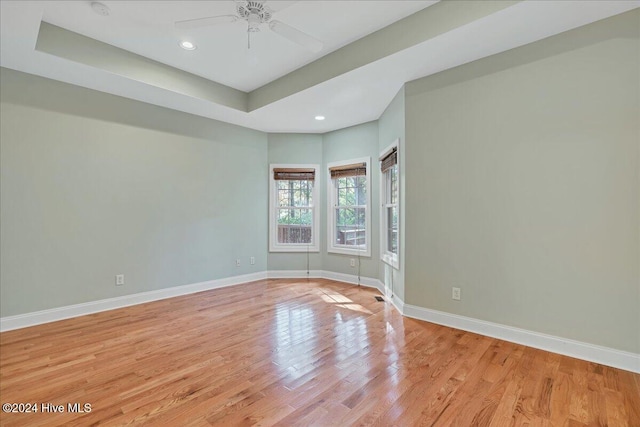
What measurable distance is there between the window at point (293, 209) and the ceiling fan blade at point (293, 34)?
3.17m

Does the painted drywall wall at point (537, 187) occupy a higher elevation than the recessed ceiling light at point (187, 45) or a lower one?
Answer: lower

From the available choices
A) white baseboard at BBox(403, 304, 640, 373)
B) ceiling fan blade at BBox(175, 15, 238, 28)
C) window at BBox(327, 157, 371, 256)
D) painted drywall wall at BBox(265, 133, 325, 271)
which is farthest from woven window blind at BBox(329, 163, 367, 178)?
ceiling fan blade at BBox(175, 15, 238, 28)

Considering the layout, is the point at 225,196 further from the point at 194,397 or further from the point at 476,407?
the point at 476,407

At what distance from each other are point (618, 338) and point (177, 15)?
15.1 ft

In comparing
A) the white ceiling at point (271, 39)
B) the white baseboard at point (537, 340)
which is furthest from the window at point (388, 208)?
the white baseboard at point (537, 340)

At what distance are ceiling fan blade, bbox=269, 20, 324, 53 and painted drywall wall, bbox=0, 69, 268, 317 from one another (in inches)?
107

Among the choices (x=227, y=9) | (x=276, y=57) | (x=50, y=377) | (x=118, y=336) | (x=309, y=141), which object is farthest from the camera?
(x=309, y=141)

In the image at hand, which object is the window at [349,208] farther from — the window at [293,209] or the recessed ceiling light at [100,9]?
the recessed ceiling light at [100,9]

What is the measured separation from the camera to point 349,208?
536 centimetres

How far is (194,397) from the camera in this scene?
1.98m

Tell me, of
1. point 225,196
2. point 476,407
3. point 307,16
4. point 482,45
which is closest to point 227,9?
point 307,16

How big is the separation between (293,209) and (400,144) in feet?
8.63

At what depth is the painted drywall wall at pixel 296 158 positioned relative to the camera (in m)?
5.62

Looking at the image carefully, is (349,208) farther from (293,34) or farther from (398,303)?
(293,34)
